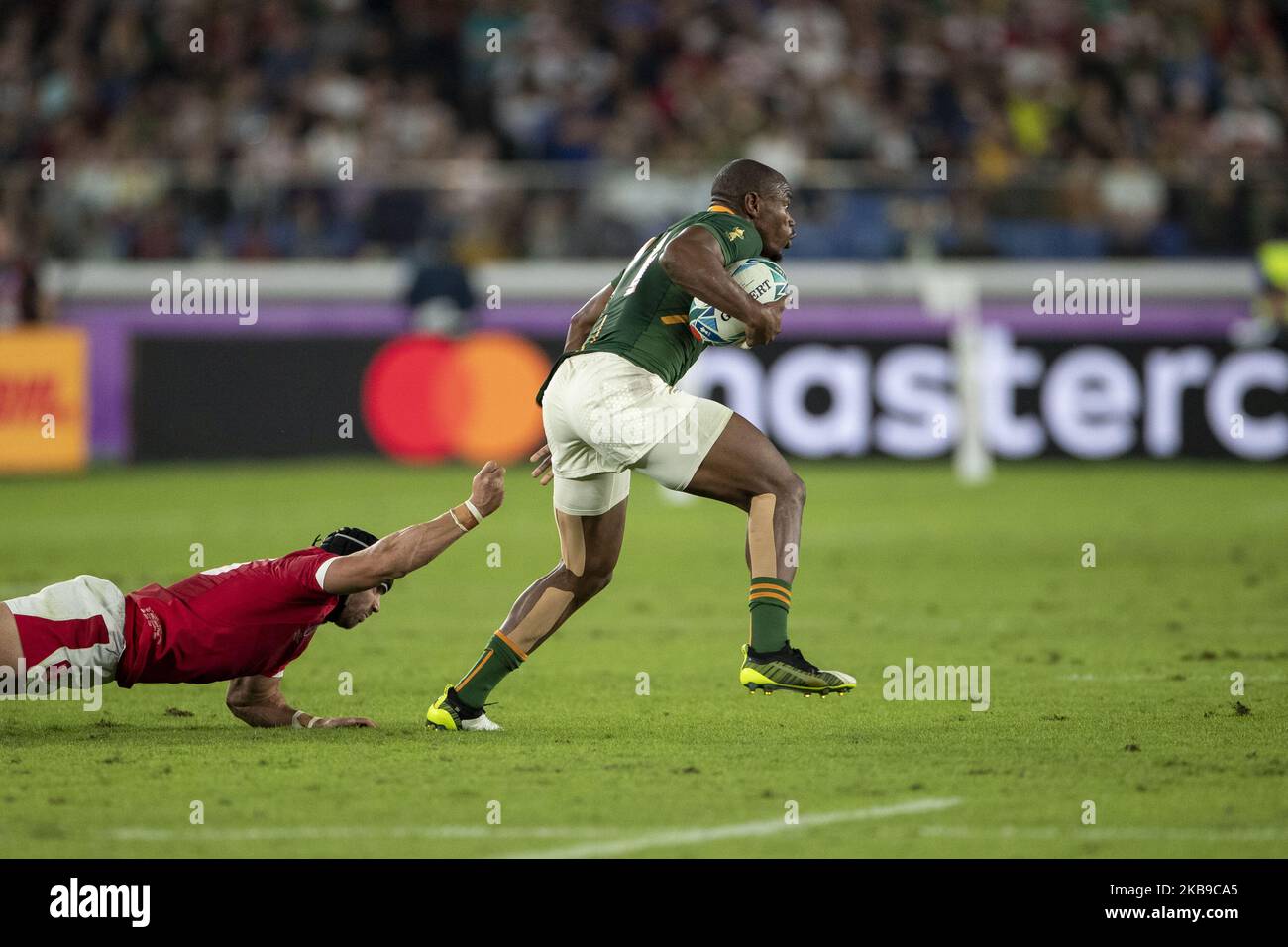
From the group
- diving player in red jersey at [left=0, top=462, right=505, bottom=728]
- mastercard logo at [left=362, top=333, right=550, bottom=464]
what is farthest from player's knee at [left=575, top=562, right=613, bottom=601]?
mastercard logo at [left=362, top=333, right=550, bottom=464]

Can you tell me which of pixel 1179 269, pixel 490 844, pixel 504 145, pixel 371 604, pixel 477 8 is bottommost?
pixel 490 844

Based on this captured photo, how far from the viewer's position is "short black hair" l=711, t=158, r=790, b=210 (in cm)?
741

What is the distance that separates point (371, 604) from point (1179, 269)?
15772 mm

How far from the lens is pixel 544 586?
293 inches

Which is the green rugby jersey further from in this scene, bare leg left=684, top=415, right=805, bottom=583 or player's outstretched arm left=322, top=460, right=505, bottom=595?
player's outstretched arm left=322, top=460, right=505, bottom=595

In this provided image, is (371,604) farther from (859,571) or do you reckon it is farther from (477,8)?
(477,8)

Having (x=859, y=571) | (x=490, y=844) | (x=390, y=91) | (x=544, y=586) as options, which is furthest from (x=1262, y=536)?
(x=390, y=91)

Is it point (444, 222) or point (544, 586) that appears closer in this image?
point (544, 586)

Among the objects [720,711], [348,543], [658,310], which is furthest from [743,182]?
[720,711]

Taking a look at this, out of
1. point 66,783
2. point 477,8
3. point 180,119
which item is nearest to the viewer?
point 66,783

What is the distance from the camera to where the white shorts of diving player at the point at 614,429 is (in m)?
7.00

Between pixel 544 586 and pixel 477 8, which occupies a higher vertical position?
pixel 477 8

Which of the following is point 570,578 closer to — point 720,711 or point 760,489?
point 760,489

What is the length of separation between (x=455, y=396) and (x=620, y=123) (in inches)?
177
